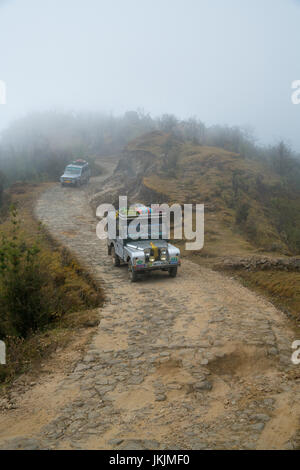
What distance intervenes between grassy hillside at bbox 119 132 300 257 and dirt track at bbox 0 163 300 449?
610 cm

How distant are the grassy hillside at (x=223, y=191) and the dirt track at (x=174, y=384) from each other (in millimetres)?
6103

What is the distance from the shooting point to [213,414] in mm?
5641

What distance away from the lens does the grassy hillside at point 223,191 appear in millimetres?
18509

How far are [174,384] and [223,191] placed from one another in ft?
65.4

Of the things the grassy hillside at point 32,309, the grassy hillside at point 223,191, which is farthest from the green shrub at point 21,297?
the grassy hillside at point 223,191

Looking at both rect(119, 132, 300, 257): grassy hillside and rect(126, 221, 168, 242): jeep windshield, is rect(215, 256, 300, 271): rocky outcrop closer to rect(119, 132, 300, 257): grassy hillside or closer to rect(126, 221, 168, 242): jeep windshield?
rect(119, 132, 300, 257): grassy hillside

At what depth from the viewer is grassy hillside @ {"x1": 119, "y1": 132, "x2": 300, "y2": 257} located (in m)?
18.5

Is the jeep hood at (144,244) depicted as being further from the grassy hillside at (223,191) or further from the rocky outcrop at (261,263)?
the grassy hillside at (223,191)

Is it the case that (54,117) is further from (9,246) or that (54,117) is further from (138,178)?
(9,246)
